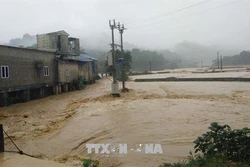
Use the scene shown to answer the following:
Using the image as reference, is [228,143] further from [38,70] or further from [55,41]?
[55,41]

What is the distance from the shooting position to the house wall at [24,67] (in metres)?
18.9

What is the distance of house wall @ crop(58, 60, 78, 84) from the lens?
26188 mm

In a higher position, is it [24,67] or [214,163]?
[24,67]

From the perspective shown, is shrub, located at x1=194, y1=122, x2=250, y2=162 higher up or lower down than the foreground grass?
higher up

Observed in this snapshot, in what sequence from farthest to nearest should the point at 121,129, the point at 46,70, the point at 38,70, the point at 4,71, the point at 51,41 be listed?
the point at 51,41
the point at 46,70
the point at 38,70
the point at 4,71
the point at 121,129

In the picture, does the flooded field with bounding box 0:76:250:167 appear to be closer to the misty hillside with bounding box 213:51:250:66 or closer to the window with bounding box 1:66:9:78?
the window with bounding box 1:66:9:78

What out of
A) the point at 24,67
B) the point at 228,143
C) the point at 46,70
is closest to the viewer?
the point at 228,143

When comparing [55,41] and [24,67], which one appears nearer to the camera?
[24,67]

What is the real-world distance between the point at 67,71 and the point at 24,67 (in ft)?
23.8

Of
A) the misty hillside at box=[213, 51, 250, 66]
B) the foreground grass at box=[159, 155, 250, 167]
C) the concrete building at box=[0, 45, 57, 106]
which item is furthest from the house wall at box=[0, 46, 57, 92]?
the misty hillside at box=[213, 51, 250, 66]

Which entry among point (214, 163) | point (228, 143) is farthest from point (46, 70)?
point (214, 163)

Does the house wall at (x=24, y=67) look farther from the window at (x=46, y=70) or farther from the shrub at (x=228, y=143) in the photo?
the shrub at (x=228, y=143)

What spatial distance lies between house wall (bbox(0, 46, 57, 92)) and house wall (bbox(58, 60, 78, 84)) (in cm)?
118

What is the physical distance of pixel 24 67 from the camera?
20.8 m
